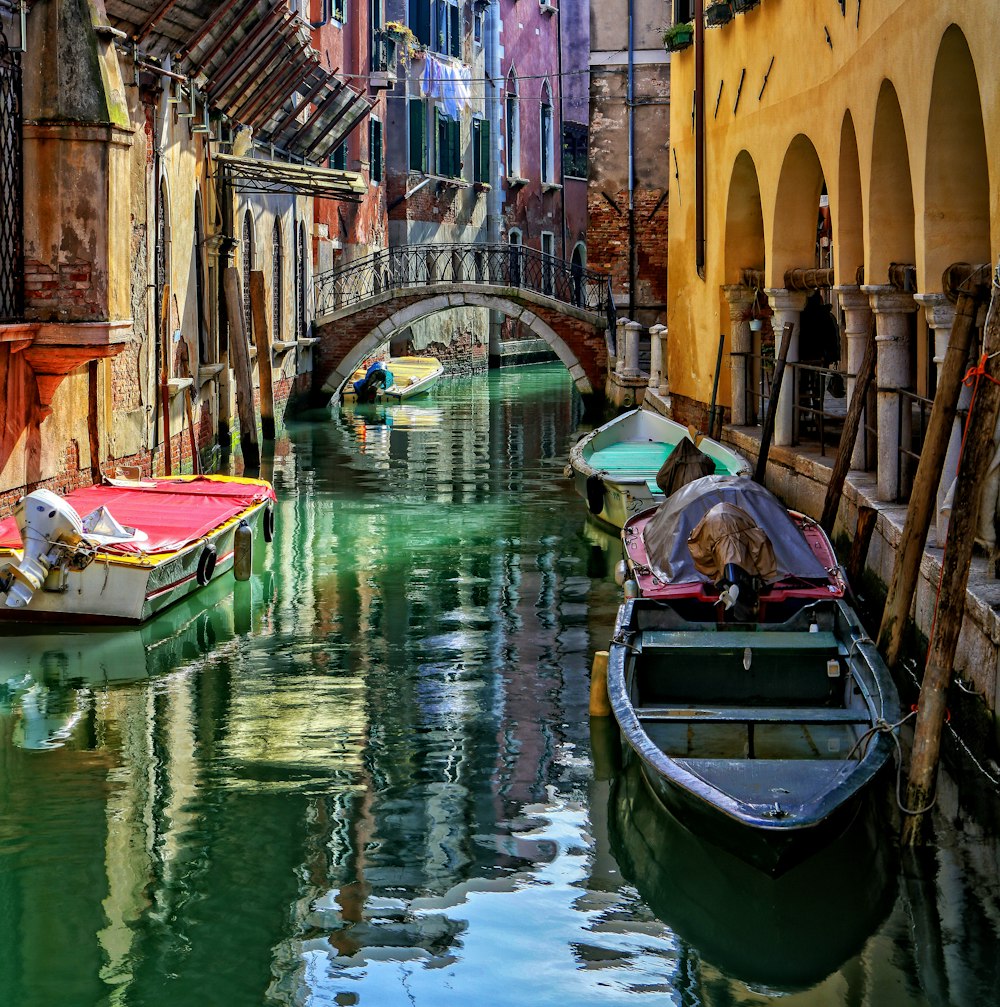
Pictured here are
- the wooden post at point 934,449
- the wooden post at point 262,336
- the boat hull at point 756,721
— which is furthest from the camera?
the wooden post at point 262,336

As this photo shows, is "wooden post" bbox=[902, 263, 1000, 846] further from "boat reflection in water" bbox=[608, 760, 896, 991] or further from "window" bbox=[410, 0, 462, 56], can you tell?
"window" bbox=[410, 0, 462, 56]

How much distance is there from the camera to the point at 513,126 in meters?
34.3

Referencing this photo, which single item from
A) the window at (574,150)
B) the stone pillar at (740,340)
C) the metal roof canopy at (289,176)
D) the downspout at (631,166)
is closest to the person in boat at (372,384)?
the downspout at (631,166)

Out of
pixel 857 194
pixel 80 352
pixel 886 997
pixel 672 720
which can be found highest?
pixel 857 194

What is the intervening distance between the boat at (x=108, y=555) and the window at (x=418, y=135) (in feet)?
60.0

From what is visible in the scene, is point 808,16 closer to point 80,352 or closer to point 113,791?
point 80,352

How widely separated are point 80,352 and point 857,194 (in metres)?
4.73

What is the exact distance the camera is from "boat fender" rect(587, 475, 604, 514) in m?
12.3

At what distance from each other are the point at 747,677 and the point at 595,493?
17.9ft

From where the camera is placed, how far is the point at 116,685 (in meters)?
7.99

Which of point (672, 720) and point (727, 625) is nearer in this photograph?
point (672, 720)

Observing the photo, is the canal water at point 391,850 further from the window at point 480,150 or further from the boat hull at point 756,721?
the window at point 480,150

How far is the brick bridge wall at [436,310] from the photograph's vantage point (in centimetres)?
2298

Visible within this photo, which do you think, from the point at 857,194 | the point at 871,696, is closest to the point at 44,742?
the point at 871,696
